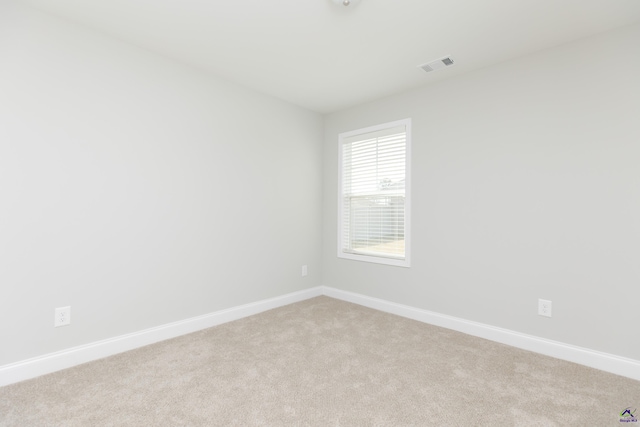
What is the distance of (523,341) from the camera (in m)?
2.47

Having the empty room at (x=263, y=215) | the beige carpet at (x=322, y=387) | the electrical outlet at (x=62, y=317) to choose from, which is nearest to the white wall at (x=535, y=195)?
the empty room at (x=263, y=215)

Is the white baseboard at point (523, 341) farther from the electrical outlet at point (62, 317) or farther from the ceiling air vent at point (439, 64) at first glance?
the electrical outlet at point (62, 317)

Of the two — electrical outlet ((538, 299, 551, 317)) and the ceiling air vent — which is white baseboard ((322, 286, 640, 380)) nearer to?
electrical outlet ((538, 299, 551, 317))

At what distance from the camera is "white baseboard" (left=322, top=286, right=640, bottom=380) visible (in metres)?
2.09

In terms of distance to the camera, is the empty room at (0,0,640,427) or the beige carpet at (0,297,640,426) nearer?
the beige carpet at (0,297,640,426)

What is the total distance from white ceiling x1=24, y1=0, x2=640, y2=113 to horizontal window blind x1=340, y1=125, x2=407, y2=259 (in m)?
0.81

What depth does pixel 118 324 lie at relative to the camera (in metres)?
2.35

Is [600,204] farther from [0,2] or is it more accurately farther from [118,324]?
[0,2]

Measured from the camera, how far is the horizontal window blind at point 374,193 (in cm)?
334

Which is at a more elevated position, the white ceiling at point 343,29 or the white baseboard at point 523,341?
the white ceiling at point 343,29

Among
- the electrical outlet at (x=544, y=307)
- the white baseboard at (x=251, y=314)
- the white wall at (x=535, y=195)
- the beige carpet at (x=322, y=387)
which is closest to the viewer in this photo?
the beige carpet at (x=322, y=387)

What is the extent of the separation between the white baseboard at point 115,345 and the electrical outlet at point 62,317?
194 mm

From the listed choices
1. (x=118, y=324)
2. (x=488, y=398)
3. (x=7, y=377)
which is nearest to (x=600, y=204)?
(x=488, y=398)

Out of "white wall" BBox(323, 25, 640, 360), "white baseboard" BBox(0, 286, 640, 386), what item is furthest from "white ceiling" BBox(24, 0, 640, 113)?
A: "white baseboard" BBox(0, 286, 640, 386)
